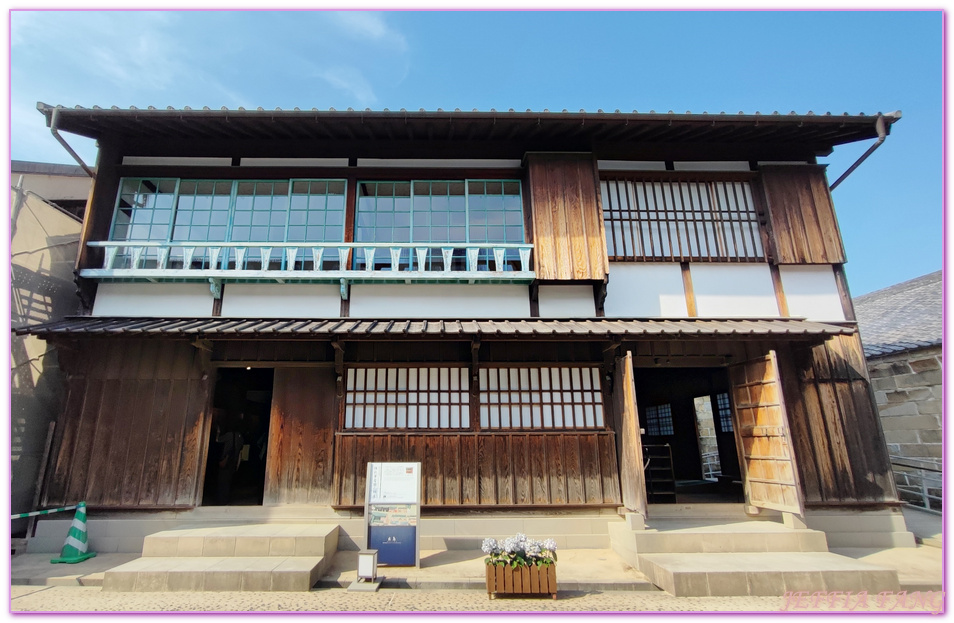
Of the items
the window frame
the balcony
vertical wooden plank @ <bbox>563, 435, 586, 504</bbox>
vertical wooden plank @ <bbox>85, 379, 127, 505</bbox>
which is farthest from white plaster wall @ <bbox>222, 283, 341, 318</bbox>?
the window frame

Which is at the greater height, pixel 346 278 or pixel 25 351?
pixel 346 278

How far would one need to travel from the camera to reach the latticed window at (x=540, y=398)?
8164mm

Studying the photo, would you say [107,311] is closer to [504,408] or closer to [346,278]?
[346,278]

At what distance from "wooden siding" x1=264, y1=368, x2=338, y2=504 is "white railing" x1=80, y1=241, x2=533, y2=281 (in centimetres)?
188

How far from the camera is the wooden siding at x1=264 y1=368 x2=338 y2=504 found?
7824mm

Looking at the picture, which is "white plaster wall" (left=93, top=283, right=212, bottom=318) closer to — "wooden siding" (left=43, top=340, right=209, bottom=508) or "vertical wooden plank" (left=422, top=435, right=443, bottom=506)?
"wooden siding" (left=43, top=340, right=209, bottom=508)

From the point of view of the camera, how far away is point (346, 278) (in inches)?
332

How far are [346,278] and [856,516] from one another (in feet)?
31.3

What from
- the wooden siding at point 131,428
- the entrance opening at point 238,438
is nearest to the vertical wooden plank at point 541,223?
the wooden siding at point 131,428

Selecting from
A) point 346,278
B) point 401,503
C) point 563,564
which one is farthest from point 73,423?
point 563,564

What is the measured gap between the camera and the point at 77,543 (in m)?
7.04

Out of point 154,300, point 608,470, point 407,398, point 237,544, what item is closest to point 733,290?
point 608,470

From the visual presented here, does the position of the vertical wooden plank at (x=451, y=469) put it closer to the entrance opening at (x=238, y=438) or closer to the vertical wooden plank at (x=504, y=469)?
the vertical wooden plank at (x=504, y=469)

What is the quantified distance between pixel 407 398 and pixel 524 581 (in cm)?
359
